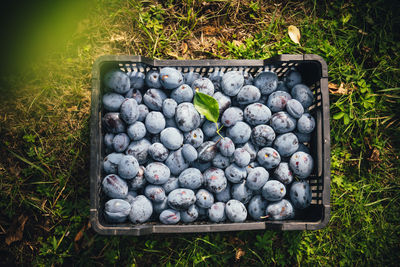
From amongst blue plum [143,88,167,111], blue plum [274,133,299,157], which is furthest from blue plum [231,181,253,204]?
blue plum [143,88,167,111]

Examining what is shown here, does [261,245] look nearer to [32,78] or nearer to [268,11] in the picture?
[268,11]

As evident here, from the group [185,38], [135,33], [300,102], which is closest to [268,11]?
[185,38]

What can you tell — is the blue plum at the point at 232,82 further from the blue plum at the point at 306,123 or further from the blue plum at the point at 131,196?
the blue plum at the point at 131,196

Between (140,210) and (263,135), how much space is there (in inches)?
38.1

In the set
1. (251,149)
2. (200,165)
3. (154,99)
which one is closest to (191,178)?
(200,165)

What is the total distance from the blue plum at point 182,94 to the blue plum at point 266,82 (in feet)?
1.64

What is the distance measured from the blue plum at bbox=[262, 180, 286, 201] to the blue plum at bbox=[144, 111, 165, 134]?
Answer: 0.83m

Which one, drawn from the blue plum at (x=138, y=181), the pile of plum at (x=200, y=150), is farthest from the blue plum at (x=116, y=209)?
the blue plum at (x=138, y=181)

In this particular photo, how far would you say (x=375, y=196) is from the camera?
2.24 metres

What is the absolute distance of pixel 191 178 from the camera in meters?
1.69

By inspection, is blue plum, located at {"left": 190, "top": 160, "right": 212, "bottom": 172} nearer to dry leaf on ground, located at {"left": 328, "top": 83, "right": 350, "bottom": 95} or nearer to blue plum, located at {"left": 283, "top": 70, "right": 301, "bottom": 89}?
blue plum, located at {"left": 283, "top": 70, "right": 301, "bottom": 89}

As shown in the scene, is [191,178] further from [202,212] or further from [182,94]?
[182,94]

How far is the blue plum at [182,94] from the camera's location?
1744mm

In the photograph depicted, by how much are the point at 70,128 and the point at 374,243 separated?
281cm
